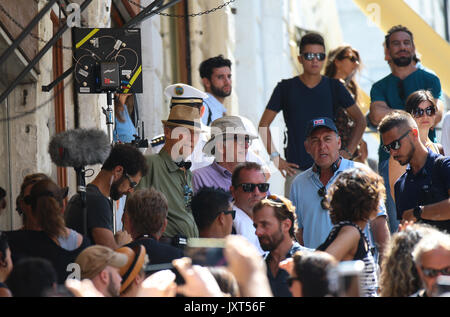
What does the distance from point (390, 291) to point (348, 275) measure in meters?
1.04

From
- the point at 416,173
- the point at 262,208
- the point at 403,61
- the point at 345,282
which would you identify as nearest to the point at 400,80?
the point at 403,61

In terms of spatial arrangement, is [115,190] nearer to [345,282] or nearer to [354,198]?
[354,198]

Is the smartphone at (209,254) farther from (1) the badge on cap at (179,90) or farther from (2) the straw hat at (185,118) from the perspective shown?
(1) the badge on cap at (179,90)

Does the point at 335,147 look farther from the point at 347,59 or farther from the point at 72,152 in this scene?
the point at 347,59

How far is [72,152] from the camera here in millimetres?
7297

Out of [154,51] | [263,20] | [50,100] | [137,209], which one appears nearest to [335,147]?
[137,209]

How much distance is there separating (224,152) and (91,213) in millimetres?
1717

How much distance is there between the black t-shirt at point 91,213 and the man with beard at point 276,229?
96 centimetres

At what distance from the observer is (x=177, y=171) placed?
8.15 meters

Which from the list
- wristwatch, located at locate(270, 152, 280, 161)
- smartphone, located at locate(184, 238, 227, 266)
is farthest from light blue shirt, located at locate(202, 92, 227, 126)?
smartphone, located at locate(184, 238, 227, 266)

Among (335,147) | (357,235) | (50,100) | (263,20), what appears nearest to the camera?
(357,235)

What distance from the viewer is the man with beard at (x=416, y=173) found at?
23.6ft

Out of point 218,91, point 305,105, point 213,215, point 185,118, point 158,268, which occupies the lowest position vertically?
point 158,268

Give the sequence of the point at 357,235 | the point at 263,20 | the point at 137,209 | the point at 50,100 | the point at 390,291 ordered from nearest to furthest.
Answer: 1. the point at 390,291
2. the point at 357,235
3. the point at 137,209
4. the point at 50,100
5. the point at 263,20
